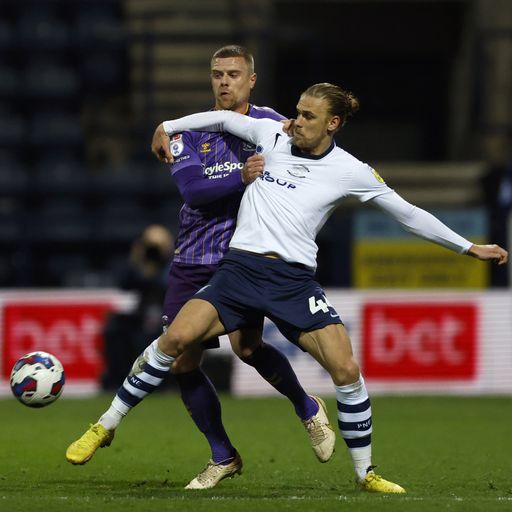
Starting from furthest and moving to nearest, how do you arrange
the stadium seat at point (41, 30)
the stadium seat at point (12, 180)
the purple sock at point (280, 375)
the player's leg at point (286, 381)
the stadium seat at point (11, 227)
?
the stadium seat at point (41, 30) → the stadium seat at point (12, 180) → the stadium seat at point (11, 227) → the purple sock at point (280, 375) → the player's leg at point (286, 381)

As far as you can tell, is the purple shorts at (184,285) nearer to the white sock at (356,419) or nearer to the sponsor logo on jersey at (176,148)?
the sponsor logo on jersey at (176,148)

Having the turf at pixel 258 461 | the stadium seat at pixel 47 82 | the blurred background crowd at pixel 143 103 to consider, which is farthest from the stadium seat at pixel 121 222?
the turf at pixel 258 461

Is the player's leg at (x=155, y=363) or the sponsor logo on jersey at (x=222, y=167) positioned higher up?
the sponsor logo on jersey at (x=222, y=167)

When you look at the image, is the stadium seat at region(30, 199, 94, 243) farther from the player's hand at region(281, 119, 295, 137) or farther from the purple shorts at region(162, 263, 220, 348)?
the player's hand at region(281, 119, 295, 137)

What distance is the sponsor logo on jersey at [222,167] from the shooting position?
22.0ft

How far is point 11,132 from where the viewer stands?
17.2 m

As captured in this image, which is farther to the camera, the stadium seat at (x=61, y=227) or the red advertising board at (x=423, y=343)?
the stadium seat at (x=61, y=227)

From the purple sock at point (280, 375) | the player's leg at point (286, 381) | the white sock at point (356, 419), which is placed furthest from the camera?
the purple sock at point (280, 375)

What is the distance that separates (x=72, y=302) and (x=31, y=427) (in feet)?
11.8

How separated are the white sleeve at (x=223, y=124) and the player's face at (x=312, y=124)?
0.90 ft

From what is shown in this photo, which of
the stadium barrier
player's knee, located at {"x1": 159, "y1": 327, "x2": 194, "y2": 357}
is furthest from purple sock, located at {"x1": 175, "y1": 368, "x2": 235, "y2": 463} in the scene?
the stadium barrier

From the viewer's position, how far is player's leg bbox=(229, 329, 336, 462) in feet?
22.0

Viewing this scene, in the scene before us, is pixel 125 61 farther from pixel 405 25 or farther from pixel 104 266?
pixel 405 25

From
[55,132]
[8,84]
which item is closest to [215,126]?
[55,132]
